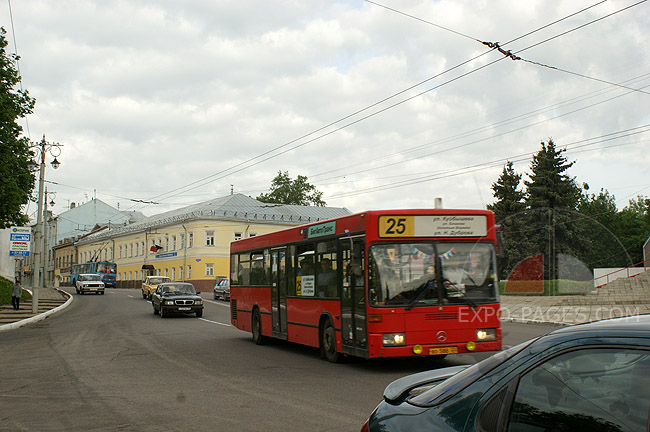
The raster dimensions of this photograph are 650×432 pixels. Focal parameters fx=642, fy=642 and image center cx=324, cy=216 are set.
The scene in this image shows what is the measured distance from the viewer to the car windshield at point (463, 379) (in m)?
2.93

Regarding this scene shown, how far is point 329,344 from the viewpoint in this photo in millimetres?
12969

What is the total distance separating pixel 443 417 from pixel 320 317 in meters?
10.3

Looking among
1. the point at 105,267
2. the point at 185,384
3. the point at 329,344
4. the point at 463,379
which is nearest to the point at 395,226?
the point at 329,344

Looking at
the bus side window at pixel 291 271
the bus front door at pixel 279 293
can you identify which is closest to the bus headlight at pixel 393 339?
the bus side window at pixel 291 271

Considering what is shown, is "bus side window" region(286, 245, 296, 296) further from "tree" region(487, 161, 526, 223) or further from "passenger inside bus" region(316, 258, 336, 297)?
"tree" region(487, 161, 526, 223)

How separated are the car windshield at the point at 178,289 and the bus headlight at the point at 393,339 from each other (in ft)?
68.4

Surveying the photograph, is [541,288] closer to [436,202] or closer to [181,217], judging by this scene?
[436,202]

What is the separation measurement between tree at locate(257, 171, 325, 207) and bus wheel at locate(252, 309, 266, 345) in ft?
254

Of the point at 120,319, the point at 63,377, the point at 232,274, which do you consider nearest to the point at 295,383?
the point at 63,377

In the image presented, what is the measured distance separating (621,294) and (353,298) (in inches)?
942

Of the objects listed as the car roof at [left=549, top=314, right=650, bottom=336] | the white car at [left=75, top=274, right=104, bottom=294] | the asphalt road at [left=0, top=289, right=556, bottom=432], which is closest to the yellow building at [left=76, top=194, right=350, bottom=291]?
the white car at [left=75, top=274, right=104, bottom=294]

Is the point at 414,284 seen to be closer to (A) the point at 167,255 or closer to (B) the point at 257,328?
(B) the point at 257,328

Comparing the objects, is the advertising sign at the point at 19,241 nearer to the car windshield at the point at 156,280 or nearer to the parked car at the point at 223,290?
the parked car at the point at 223,290

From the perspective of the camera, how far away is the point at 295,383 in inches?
407
